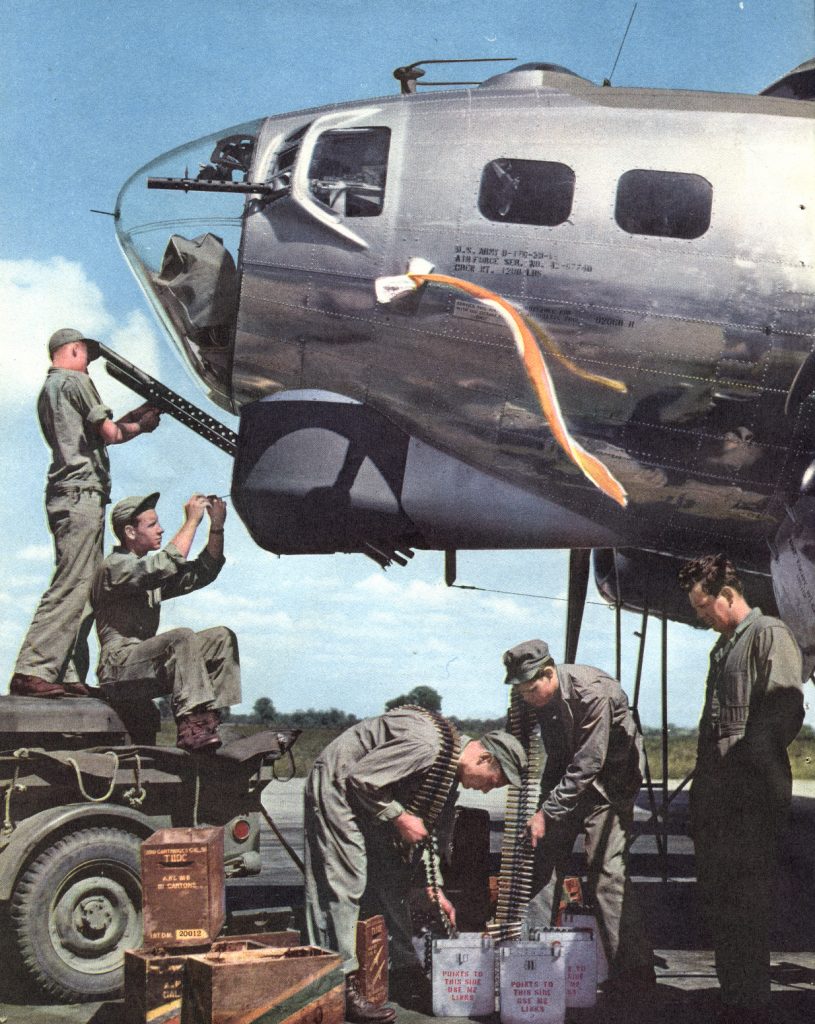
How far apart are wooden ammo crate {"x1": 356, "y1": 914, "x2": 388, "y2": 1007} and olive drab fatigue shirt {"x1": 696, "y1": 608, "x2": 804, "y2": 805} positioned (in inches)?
78.1

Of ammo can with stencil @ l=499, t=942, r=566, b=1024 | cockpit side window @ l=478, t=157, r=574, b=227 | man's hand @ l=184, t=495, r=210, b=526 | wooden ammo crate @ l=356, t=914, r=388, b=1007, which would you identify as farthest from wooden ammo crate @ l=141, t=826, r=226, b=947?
cockpit side window @ l=478, t=157, r=574, b=227

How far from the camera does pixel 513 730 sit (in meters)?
7.13

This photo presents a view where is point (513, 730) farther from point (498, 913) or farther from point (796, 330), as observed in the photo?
point (796, 330)

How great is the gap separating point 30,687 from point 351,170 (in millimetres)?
4222

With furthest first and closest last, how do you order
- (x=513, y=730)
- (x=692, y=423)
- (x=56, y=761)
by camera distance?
1. (x=692, y=423)
2. (x=513, y=730)
3. (x=56, y=761)

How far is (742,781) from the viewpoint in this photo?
591 centimetres

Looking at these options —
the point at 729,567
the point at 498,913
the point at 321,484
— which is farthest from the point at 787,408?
the point at 498,913

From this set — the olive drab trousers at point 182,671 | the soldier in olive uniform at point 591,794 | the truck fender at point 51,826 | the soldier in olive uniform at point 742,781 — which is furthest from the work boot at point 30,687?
the soldier in olive uniform at point 742,781

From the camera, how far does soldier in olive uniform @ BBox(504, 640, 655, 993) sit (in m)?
6.54

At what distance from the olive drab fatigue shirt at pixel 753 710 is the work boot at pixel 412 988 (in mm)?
1983

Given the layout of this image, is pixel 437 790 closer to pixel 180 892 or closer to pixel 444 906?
pixel 444 906

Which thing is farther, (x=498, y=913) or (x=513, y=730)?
(x=513, y=730)

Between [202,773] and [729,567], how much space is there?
3.47m

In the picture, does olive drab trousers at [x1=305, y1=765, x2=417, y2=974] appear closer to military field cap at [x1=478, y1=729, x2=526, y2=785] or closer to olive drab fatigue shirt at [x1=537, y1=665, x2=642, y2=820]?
military field cap at [x1=478, y1=729, x2=526, y2=785]
